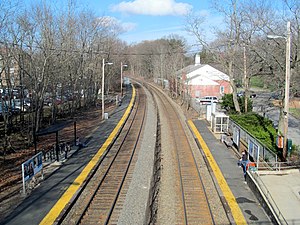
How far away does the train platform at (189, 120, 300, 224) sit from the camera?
35.6ft

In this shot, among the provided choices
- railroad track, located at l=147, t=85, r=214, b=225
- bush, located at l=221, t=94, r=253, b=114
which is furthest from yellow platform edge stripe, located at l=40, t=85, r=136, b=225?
bush, located at l=221, t=94, r=253, b=114

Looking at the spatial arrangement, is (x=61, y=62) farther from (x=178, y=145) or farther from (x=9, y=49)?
(x=178, y=145)

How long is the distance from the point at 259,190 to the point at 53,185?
8258 millimetres

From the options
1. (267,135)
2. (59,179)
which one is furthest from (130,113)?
(59,179)

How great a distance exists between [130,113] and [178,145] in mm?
15980

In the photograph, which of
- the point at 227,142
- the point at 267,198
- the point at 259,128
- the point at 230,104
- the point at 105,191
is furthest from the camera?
the point at 230,104

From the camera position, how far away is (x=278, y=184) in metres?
13.2

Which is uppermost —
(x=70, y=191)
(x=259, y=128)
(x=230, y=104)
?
(x=230, y=104)

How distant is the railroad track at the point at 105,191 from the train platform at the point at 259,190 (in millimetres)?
4242

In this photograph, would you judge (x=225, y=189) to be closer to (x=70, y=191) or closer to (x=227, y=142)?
(x=70, y=191)

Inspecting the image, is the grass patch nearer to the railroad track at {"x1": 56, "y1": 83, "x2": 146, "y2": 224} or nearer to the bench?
the bench

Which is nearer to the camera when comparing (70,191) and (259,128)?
(70,191)

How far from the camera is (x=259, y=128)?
2217cm

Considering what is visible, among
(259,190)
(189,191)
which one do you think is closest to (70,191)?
(189,191)
